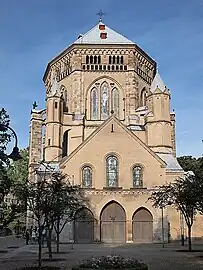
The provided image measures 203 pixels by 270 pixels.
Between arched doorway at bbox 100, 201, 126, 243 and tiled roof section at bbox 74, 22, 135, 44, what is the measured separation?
2844 centimetres

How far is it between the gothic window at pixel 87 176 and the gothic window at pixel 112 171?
1.96 metres

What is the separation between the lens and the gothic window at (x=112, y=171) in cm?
4722

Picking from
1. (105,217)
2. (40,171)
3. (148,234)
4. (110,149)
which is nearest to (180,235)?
(148,234)

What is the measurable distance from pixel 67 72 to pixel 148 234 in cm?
2777

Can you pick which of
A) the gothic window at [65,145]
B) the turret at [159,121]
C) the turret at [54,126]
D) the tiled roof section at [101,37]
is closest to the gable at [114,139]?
the turret at [159,121]

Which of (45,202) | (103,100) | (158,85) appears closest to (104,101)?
(103,100)

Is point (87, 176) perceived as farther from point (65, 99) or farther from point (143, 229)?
point (65, 99)

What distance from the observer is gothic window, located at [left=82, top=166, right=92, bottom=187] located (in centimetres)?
4688

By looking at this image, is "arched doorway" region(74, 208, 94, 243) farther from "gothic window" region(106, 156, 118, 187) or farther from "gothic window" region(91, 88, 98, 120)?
"gothic window" region(91, 88, 98, 120)

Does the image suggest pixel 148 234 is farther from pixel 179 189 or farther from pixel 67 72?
pixel 67 72

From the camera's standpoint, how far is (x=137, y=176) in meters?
47.8

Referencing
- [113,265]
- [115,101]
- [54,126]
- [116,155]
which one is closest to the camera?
[113,265]

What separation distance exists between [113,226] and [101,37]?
3318 cm

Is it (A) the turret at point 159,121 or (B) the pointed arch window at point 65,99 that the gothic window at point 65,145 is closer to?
(B) the pointed arch window at point 65,99
